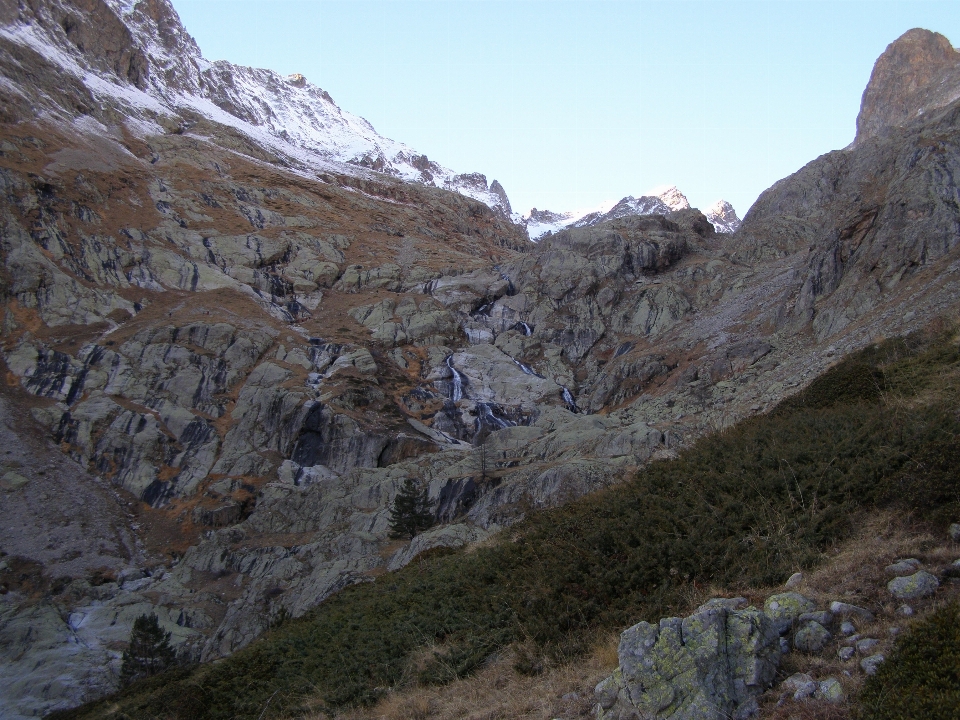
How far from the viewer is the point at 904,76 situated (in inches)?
4286

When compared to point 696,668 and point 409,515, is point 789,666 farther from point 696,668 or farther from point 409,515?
point 409,515

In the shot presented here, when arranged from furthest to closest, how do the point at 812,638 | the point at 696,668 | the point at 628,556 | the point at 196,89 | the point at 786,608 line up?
the point at 196,89 → the point at 628,556 → the point at 786,608 → the point at 812,638 → the point at 696,668

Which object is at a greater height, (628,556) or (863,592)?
(863,592)

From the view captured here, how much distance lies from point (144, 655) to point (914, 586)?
24979 mm

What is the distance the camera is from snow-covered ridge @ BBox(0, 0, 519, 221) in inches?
3359

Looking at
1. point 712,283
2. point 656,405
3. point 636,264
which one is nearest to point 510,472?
point 656,405

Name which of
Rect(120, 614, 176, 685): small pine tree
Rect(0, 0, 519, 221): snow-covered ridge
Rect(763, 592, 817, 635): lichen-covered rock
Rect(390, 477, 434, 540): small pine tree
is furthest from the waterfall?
Rect(0, 0, 519, 221): snow-covered ridge

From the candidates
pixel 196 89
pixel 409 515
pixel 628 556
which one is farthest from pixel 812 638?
pixel 196 89

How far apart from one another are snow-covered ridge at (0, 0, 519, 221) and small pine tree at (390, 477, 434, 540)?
69665mm

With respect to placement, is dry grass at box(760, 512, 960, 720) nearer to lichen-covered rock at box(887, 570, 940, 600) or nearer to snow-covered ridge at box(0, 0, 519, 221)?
lichen-covered rock at box(887, 570, 940, 600)

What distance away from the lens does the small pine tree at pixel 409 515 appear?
1140 inches

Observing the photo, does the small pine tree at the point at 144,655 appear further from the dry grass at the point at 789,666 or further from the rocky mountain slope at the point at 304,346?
the dry grass at the point at 789,666

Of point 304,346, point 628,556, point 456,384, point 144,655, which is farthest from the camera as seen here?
point 304,346

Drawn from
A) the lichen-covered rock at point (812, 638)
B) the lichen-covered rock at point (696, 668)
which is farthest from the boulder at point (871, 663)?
the lichen-covered rock at point (696, 668)
